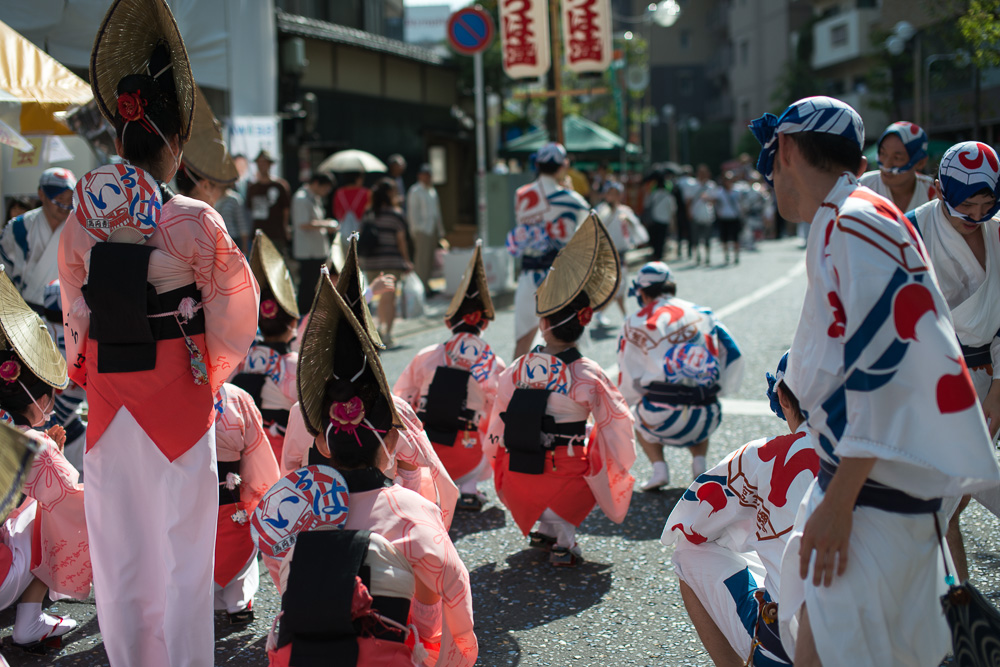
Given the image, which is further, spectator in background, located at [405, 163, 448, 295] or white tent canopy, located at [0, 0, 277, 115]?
spectator in background, located at [405, 163, 448, 295]

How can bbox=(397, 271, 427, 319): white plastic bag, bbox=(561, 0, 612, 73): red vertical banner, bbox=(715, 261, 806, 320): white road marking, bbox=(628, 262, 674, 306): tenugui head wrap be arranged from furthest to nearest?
bbox=(561, 0, 612, 73): red vertical banner, bbox=(715, 261, 806, 320): white road marking, bbox=(397, 271, 427, 319): white plastic bag, bbox=(628, 262, 674, 306): tenugui head wrap

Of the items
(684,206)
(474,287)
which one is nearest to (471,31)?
(684,206)

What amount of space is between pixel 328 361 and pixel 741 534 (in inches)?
53.5

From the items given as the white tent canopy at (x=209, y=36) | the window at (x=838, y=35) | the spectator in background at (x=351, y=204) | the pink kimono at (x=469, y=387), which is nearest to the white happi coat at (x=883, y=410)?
the pink kimono at (x=469, y=387)

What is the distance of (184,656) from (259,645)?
665 mm

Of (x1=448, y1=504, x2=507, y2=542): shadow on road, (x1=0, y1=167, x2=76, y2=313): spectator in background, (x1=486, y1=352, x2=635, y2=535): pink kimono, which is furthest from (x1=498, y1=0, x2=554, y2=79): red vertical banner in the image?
(x1=486, y1=352, x2=635, y2=535): pink kimono

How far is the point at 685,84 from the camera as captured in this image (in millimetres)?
49188

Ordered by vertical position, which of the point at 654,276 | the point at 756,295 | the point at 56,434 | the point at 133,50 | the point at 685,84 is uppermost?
the point at 685,84

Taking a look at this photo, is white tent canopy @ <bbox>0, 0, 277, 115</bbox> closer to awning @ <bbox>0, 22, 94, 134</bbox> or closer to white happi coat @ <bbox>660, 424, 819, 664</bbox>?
awning @ <bbox>0, 22, 94, 134</bbox>

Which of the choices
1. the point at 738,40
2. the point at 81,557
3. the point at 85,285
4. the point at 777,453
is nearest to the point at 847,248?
the point at 777,453

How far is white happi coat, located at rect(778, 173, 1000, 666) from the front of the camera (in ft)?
5.83

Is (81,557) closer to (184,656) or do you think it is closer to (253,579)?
(253,579)

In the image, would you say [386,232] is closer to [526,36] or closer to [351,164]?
[351,164]

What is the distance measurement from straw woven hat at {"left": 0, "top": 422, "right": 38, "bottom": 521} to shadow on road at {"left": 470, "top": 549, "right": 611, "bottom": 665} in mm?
2116
